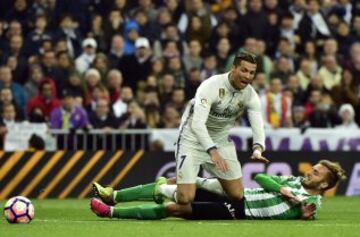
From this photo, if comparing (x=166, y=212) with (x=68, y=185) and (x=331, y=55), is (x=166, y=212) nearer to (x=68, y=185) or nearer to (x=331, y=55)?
(x=68, y=185)

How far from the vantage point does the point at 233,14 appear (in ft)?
83.6

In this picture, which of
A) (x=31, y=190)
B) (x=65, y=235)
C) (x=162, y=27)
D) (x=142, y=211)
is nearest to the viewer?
(x=65, y=235)

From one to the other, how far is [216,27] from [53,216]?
10.1 m

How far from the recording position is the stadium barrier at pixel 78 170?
20781 millimetres

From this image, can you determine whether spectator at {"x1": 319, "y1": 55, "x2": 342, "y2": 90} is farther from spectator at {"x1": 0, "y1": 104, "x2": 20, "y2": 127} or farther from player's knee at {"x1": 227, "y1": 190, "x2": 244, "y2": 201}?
player's knee at {"x1": 227, "y1": 190, "x2": 244, "y2": 201}

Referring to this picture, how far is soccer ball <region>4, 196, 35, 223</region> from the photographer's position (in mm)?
13953

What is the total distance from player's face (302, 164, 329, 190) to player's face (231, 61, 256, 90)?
1324 mm

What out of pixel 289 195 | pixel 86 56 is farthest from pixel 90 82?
pixel 289 195

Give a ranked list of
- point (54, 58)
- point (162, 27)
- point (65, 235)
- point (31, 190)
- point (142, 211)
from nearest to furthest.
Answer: point (65, 235) < point (142, 211) < point (31, 190) < point (54, 58) < point (162, 27)

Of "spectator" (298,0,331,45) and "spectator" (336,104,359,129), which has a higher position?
"spectator" (298,0,331,45)

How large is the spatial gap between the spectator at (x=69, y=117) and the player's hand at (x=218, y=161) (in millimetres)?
7925

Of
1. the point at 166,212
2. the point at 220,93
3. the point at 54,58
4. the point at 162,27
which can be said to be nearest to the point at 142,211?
the point at 166,212

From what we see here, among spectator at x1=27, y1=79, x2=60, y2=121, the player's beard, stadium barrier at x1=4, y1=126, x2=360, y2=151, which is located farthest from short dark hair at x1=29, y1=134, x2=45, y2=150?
the player's beard

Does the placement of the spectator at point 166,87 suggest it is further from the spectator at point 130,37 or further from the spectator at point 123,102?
the spectator at point 130,37
